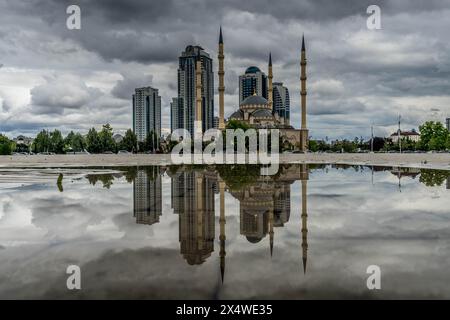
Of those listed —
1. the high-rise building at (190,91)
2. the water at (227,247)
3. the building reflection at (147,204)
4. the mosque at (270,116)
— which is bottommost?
the water at (227,247)

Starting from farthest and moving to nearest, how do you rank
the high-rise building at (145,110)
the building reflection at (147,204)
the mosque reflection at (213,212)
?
the high-rise building at (145,110) < the building reflection at (147,204) < the mosque reflection at (213,212)

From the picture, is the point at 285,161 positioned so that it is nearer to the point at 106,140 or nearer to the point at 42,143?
the point at 106,140

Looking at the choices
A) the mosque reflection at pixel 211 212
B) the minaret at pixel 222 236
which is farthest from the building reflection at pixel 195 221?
the minaret at pixel 222 236

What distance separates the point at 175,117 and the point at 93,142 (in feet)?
322

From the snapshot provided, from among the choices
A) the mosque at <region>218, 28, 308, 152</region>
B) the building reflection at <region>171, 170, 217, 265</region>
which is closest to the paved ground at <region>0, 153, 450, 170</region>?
the building reflection at <region>171, 170, 217, 265</region>

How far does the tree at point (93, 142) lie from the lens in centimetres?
9212

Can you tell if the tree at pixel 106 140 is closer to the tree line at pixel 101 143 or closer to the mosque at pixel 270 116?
the tree line at pixel 101 143

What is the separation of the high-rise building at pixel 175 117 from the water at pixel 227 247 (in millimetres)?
174441

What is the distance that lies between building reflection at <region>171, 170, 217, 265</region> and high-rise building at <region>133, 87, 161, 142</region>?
162900 mm

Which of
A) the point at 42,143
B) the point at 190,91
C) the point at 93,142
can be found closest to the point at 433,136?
the point at 93,142

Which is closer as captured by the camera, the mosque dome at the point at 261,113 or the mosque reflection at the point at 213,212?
the mosque reflection at the point at 213,212

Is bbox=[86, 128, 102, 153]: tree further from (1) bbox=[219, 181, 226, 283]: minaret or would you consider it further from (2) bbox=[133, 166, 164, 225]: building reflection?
(1) bbox=[219, 181, 226, 283]: minaret
